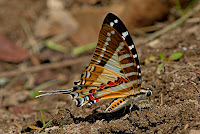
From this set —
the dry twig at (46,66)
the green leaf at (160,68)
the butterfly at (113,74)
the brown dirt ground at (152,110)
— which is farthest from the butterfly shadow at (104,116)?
the dry twig at (46,66)

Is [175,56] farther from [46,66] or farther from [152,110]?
[46,66]

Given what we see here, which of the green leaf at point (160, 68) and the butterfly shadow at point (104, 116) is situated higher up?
the green leaf at point (160, 68)

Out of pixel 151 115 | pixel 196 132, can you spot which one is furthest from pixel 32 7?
pixel 196 132

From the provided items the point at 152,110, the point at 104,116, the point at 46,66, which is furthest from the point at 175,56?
the point at 46,66

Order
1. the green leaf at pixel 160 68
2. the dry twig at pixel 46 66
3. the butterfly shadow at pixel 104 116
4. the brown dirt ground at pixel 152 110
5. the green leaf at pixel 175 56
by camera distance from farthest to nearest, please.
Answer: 1. the dry twig at pixel 46 66
2. the green leaf at pixel 175 56
3. the green leaf at pixel 160 68
4. the butterfly shadow at pixel 104 116
5. the brown dirt ground at pixel 152 110

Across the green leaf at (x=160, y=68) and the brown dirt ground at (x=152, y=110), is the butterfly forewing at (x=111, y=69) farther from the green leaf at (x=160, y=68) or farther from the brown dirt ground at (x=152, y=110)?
the green leaf at (x=160, y=68)

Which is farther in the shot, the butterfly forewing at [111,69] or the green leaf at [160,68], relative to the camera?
the green leaf at [160,68]

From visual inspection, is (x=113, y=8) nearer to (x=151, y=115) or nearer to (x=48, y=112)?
(x=48, y=112)

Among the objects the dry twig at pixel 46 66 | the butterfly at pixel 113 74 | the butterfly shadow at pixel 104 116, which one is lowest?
the butterfly shadow at pixel 104 116
